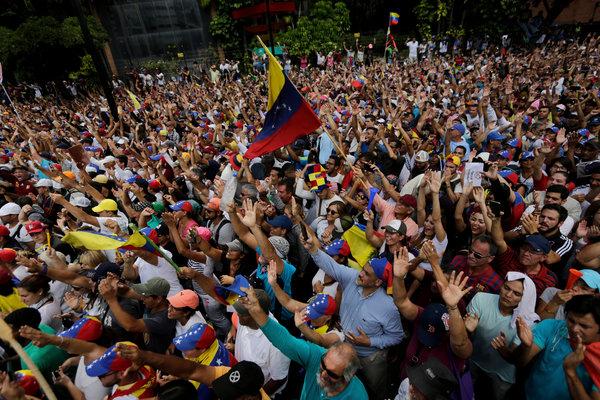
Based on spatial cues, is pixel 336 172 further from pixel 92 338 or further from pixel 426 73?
pixel 426 73

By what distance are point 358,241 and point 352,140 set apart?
160 inches

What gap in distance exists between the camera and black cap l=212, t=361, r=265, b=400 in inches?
80.3

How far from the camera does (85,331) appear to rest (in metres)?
2.65

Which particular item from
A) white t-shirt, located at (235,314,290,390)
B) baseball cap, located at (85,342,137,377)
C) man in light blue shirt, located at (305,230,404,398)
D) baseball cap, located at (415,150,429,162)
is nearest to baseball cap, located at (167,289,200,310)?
white t-shirt, located at (235,314,290,390)

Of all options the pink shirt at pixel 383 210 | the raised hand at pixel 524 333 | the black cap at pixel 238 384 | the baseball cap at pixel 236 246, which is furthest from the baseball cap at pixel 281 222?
the raised hand at pixel 524 333

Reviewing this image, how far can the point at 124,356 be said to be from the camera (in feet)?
7.06

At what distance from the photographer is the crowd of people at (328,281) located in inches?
90.8

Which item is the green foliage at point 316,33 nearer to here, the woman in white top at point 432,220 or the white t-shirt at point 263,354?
the woman in white top at point 432,220

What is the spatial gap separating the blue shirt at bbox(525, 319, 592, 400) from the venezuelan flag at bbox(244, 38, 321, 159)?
3401mm

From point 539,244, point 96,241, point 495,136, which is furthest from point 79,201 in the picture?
point 495,136

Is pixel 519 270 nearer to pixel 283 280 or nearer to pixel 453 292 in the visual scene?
pixel 453 292

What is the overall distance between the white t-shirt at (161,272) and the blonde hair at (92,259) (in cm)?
68

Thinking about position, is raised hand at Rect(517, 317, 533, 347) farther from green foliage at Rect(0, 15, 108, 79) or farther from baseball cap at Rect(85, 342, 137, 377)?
green foliage at Rect(0, 15, 108, 79)

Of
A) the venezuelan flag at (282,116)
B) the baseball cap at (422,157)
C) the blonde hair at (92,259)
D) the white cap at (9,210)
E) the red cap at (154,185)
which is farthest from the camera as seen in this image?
the red cap at (154,185)
